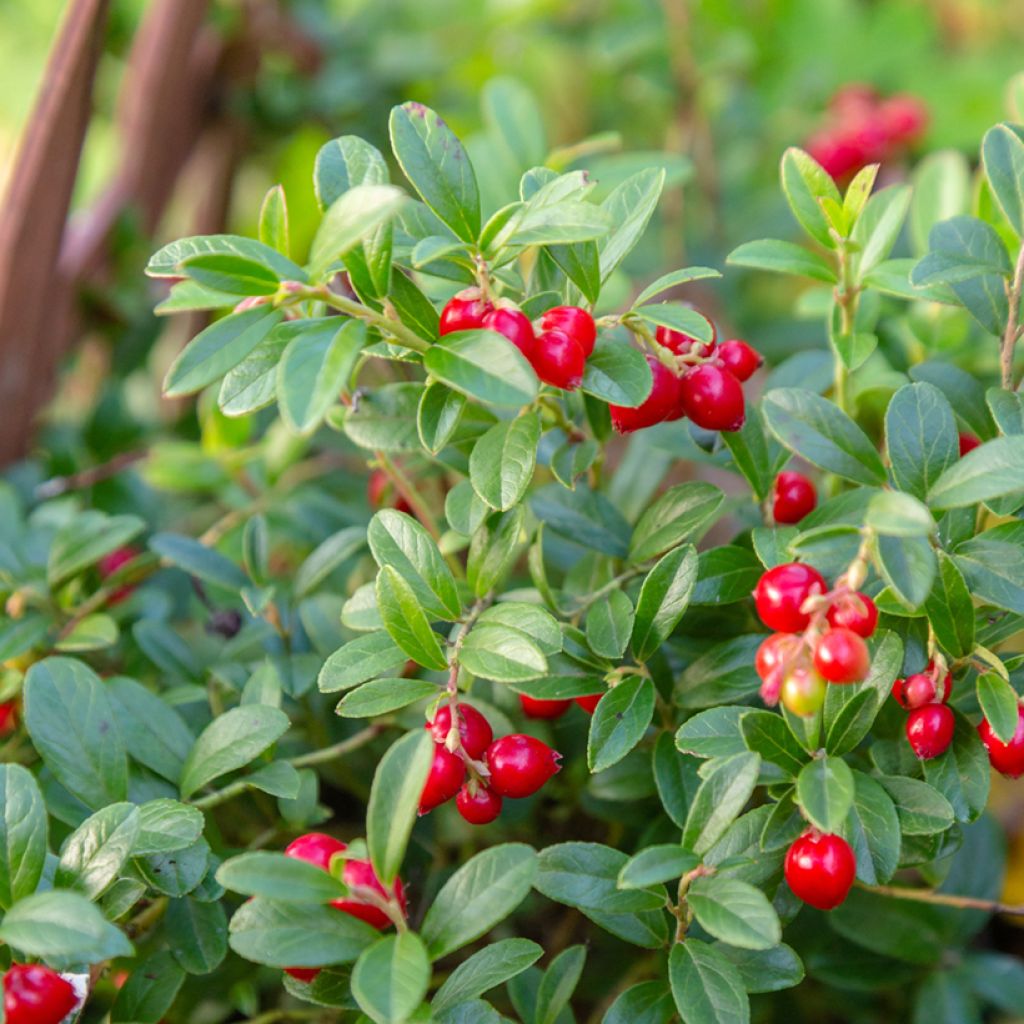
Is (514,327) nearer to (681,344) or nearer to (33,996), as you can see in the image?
(681,344)

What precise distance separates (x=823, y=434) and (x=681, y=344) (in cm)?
11

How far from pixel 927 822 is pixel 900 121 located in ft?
4.60

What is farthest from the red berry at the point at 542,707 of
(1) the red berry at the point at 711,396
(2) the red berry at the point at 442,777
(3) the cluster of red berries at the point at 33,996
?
(3) the cluster of red berries at the point at 33,996

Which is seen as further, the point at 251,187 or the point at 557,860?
the point at 251,187

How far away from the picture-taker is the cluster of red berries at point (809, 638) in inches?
20.9

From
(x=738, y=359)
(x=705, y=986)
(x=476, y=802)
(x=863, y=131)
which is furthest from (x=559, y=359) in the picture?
(x=863, y=131)

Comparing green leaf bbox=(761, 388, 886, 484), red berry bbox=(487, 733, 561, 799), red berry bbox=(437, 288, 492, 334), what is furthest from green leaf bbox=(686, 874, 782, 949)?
red berry bbox=(437, 288, 492, 334)

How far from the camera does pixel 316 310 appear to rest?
2.25ft

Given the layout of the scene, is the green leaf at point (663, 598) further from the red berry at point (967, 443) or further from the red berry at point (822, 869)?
the red berry at point (967, 443)

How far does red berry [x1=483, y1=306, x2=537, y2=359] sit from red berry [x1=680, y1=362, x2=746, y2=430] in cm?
12

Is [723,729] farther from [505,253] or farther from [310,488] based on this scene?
[310,488]

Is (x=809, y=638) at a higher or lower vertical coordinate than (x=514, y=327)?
lower

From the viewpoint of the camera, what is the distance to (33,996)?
1.86 feet

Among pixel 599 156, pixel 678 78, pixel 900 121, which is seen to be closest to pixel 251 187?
pixel 599 156
